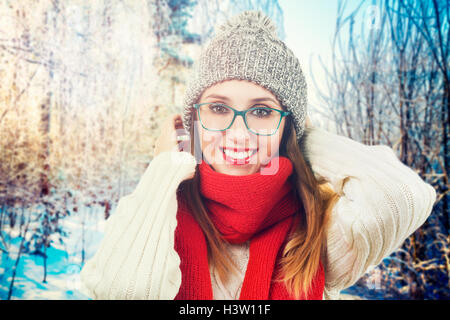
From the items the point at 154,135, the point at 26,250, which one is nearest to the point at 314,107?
the point at 154,135

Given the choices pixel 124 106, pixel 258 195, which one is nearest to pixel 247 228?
pixel 258 195

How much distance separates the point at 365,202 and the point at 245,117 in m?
0.35

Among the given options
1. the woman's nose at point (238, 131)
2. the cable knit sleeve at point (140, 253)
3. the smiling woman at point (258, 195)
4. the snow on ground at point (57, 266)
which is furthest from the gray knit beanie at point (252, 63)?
the snow on ground at point (57, 266)

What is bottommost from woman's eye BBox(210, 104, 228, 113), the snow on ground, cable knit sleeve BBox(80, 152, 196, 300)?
the snow on ground

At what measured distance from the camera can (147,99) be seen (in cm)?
130

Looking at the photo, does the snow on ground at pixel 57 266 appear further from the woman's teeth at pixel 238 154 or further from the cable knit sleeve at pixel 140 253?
the woman's teeth at pixel 238 154

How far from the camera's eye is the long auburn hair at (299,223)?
66 centimetres

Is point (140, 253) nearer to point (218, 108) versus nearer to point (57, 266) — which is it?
point (218, 108)

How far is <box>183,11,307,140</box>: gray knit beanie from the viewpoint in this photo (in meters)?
0.64

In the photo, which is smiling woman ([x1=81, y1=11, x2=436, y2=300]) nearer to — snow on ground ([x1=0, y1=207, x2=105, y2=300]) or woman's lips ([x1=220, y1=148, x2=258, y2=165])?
woman's lips ([x1=220, y1=148, x2=258, y2=165])

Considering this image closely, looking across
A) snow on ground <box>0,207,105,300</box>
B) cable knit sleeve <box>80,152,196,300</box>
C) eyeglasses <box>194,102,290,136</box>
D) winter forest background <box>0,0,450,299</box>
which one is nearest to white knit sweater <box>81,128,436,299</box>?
cable knit sleeve <box>80,152,196,300</box>

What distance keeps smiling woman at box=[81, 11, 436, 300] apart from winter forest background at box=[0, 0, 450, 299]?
0.45 metres

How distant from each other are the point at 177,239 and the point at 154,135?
79 cm
